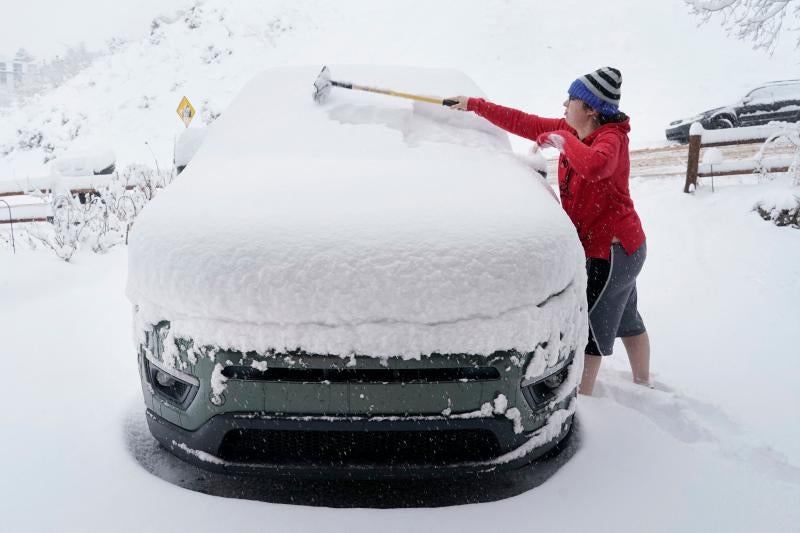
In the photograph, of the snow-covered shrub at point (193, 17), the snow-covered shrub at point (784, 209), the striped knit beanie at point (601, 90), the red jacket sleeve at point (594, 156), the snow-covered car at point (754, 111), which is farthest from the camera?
the snow-covered shrub at point (193, 17)

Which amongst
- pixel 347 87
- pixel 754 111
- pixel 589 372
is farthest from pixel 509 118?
pixel 754 111

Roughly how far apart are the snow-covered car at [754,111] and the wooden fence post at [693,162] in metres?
6.57

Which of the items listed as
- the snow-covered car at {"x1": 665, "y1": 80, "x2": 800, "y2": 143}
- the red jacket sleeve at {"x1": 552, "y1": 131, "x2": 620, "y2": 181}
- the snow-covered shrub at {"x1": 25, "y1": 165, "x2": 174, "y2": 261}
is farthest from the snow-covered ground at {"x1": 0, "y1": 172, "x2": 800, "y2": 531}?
the snow-covered car at {"x1": 665, "y1": 80, "x2": 800, "y2": 143}

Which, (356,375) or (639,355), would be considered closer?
(356,375)

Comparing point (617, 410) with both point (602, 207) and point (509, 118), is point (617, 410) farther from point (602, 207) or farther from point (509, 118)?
point (509, 118)

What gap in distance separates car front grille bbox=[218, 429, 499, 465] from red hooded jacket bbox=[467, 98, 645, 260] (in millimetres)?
1172

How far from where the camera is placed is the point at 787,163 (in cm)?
777

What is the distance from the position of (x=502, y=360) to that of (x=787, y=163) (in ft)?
25.7

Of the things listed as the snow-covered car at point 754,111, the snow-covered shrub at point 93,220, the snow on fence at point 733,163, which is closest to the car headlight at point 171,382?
the snow-covered shrub at point 93,220

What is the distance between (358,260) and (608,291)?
4.52 feet

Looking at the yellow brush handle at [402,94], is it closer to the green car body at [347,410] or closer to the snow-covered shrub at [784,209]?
the green car body at [347,410]

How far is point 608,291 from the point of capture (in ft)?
8.60

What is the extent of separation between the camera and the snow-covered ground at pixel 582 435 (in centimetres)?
183

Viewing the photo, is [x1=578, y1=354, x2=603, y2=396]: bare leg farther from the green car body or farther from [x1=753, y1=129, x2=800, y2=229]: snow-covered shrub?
[x1=753, y1=129, x2=800, y2=229]: snow-covered shrub
